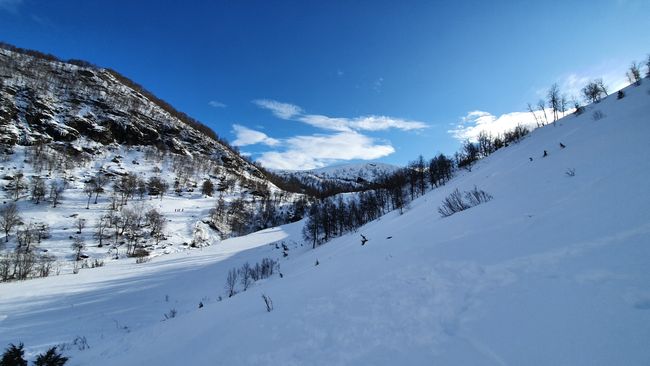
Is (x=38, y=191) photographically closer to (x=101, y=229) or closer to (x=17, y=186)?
(x=17, y=186)

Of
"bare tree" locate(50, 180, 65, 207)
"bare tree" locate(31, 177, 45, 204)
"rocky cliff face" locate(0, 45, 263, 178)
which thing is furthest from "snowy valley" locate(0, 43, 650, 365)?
"rocky cliff face" locate(0, 45, 263, 178)

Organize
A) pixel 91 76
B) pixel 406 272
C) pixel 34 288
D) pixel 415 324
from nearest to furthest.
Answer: pixel 415 324 → pixel 406 272 → pixel 34 288 → pixel 91 76

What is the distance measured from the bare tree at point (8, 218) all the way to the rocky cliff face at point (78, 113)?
131 ft

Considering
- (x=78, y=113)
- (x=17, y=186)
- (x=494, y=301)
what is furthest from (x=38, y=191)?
(x=494, y=301)

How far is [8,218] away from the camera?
46.1m

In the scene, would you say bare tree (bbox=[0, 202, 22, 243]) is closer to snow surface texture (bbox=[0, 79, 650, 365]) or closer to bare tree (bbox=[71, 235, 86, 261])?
bare tree (bbox=[71, 235, 86, 261])

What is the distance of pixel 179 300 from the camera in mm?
21156

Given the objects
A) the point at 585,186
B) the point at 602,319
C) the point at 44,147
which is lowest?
the point at 602,319

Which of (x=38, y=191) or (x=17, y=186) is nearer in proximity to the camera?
(x=17, y=186)

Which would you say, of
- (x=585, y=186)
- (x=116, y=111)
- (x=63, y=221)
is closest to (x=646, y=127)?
(x=585, y=186)

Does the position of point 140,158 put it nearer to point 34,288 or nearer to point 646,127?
point 34,288

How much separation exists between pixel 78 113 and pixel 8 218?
71.3 meters

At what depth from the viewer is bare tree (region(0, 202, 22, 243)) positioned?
4575 centimetres

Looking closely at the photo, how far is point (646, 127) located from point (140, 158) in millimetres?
122600
